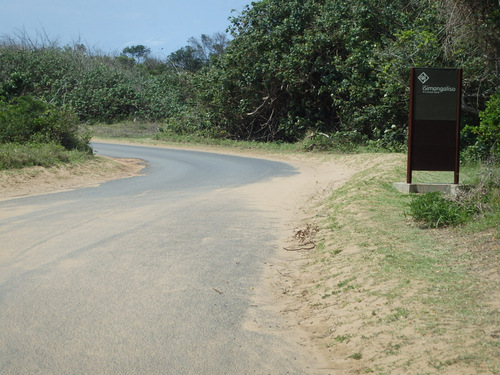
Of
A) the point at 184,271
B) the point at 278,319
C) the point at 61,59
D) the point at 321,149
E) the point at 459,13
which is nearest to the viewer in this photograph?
the point at 278,319

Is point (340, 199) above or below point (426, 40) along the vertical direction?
below

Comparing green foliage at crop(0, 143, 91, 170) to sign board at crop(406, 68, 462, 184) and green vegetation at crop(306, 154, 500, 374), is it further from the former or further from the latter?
sign board at crop(406, 68, 462, 184)

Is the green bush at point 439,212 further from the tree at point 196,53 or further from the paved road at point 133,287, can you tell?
the tree at point 196,53

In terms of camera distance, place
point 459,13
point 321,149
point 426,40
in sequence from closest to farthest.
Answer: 1. point 459,13
2. point 426,40
3. point 321,149

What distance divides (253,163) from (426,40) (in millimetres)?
7587

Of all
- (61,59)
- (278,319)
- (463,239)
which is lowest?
(278,319)

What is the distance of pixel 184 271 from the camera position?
7098mm

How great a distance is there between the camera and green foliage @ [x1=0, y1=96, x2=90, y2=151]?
19031 millimetres

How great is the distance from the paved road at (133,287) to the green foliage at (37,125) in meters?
7.37

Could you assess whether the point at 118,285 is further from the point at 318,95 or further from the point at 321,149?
the point at 318,95

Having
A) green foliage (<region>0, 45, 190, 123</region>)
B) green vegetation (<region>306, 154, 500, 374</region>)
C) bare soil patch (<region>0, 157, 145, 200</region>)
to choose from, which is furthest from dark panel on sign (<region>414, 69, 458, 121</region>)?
green foliage (<region>0, 45, 190, 123</region>)

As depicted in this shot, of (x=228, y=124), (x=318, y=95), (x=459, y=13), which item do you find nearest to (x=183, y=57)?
(x=228, y=124)

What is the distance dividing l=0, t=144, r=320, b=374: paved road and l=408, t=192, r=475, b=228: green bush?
2245 millimetres

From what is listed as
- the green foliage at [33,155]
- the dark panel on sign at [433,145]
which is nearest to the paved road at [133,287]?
the dark panel on sign at [433,145]
